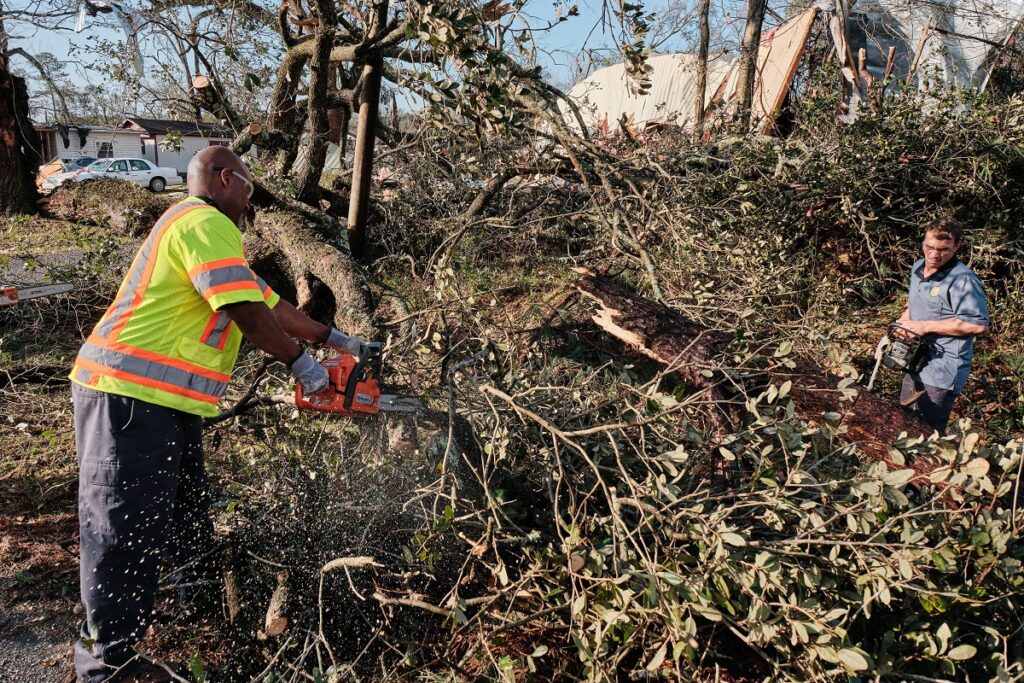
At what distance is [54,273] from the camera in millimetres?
5348

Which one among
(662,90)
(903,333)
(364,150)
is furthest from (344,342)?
(662,90)

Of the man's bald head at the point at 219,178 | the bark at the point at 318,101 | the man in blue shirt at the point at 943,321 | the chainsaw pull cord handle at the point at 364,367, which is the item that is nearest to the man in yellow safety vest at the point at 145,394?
the man's bald head at the point at 219,178

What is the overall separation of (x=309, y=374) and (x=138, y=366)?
0.54 metres

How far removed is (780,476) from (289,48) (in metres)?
5.01

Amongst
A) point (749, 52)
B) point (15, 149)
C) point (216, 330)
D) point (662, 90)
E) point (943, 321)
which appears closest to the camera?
point (216, 330)

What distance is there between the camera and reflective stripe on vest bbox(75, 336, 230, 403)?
2303 millimetres

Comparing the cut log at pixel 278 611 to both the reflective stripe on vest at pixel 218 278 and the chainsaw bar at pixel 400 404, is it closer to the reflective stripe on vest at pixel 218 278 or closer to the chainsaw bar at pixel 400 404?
the chainsaw bar at pixel 400 404

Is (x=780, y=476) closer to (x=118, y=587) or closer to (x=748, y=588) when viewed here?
(x=748, y=588)

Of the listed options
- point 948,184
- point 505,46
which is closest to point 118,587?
point 505,46

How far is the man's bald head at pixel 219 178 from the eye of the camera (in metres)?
2.51

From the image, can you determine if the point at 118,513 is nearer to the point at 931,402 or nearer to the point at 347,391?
the point at 347,391

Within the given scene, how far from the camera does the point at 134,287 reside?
2340mm

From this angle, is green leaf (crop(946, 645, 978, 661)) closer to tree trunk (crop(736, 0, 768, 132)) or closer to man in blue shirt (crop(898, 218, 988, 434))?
man in blue shirt (crop(898, 218, 988, 434))

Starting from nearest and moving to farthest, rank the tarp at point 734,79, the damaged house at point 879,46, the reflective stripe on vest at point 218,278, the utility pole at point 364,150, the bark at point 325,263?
1. the reflective stripe on vest at point 218,278
2. the bark at point 325,263
3. the utility pole at point 364,150
4. the damaged house at point 879,46
5. the tarp at point 734,79
